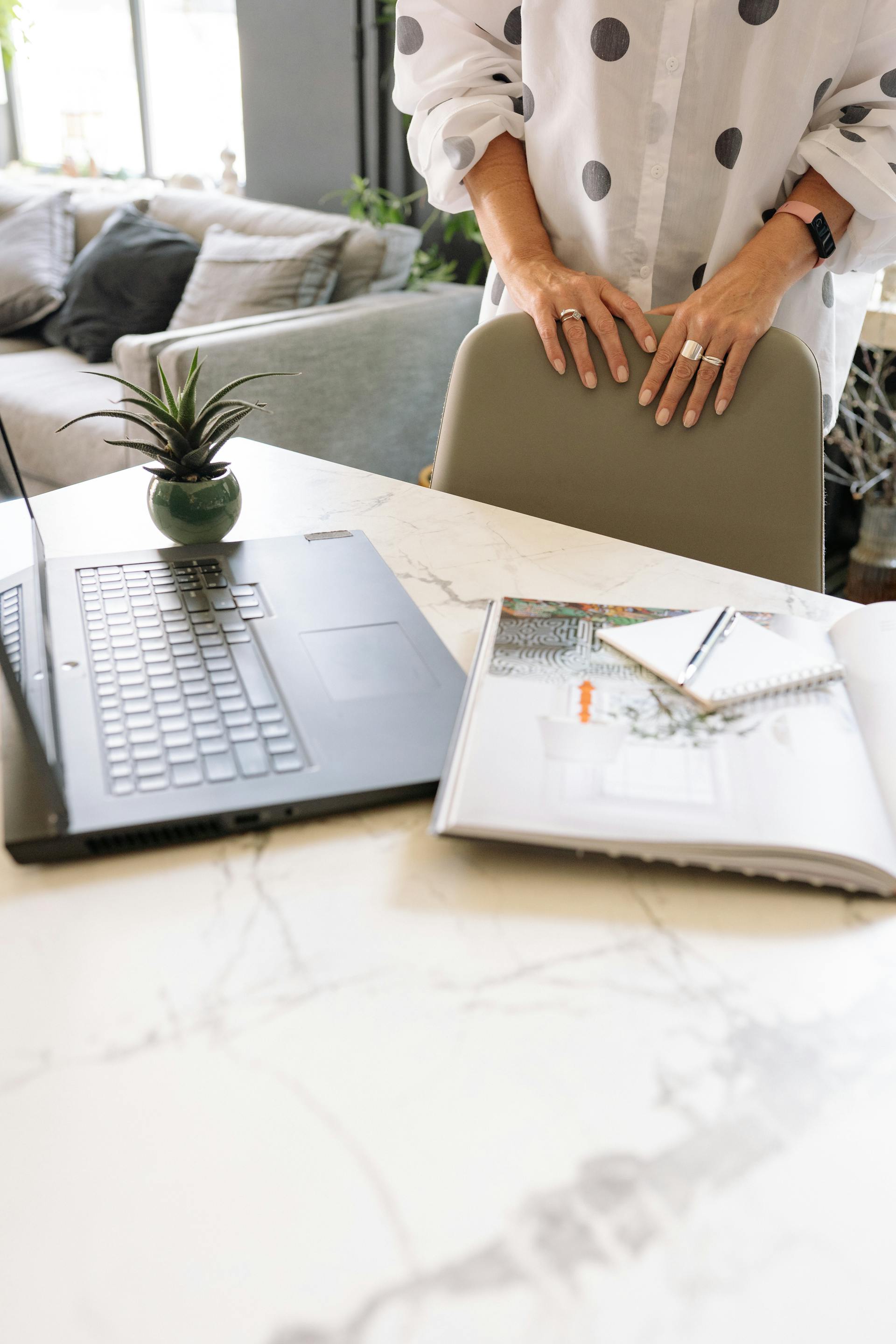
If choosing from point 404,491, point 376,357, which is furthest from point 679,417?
point 376,357

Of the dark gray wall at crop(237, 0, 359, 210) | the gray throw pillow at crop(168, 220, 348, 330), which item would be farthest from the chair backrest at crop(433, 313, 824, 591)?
the dark gray wall at crop(237, 0, 359, 210)

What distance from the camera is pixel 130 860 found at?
51 cm

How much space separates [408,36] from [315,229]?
1.67 metres

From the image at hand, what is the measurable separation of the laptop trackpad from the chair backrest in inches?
16.9

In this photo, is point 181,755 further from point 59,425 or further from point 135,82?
point 135,82

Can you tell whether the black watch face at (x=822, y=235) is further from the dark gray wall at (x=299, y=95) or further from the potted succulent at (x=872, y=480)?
the dark gray wall at (x=299, y=95)

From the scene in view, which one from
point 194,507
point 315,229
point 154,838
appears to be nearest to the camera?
point 154,838

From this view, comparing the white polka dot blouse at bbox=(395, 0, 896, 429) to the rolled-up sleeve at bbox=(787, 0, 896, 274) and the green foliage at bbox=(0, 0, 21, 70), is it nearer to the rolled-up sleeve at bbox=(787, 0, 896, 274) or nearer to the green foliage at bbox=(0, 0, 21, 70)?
the rolled-up sleeve at bbox=(787, 0, 896, 274)

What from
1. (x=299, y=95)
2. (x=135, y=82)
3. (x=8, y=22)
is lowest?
(x=135, y=82)

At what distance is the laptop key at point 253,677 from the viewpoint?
0.60 m

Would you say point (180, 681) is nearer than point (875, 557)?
Yes

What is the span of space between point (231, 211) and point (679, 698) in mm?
2900

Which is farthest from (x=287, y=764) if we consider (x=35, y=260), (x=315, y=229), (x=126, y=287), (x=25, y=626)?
(x=35, y=260)

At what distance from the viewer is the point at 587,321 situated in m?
1.04
